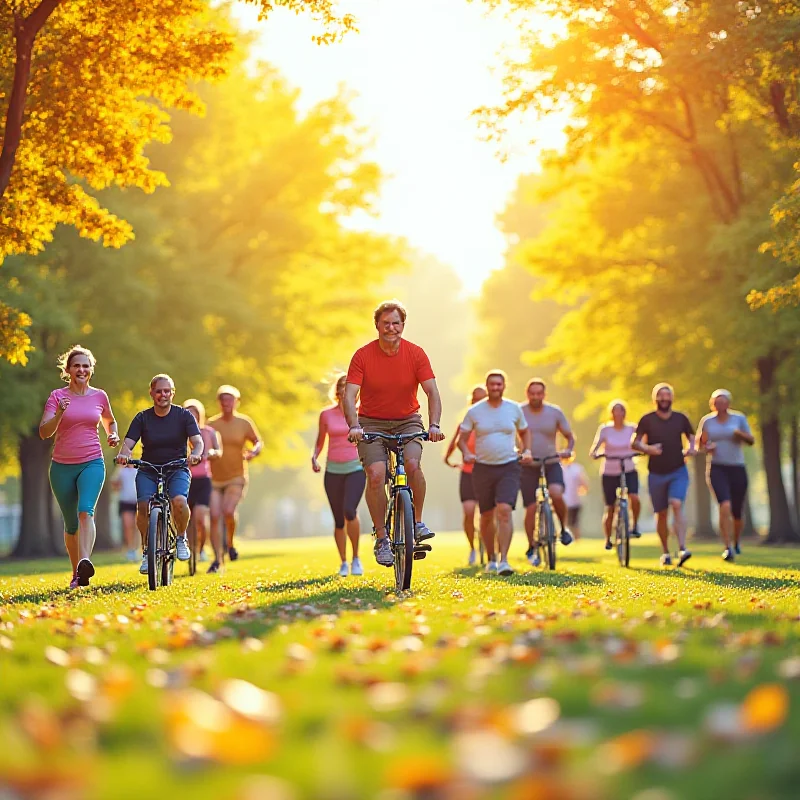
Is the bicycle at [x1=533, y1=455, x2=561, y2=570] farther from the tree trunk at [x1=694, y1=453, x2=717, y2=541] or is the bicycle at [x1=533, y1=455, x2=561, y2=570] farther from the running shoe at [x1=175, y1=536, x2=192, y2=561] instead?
the tree trunk at [x1=694, y1=453, x2=717, y2=541]

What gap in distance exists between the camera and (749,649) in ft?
21.7

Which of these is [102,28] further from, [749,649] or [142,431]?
[749,649]

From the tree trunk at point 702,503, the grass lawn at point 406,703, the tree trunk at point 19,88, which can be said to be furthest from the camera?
the tree trunk at point 702,503

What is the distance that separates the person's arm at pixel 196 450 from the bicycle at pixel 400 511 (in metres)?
2.35

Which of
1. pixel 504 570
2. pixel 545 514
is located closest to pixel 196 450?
Result: pixel 504 570

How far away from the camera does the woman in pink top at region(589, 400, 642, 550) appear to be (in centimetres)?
1891

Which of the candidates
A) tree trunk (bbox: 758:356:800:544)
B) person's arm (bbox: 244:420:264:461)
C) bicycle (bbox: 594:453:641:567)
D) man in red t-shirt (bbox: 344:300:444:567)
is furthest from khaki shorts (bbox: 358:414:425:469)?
tree trunk (bbox: 758:356:800:544)

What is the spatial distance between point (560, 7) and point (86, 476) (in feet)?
43.1

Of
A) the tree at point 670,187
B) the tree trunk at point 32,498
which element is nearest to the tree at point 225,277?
the tree trunk at point 32,498

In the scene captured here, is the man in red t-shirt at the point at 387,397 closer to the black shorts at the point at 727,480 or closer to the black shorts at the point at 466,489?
the black shorts at the point at 466,489

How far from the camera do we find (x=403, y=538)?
1083 cm

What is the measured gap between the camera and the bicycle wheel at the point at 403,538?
1066cm

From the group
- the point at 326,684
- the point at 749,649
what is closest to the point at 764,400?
the point at 749,649

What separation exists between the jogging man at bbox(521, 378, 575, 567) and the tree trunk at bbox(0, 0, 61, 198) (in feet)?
21.4
